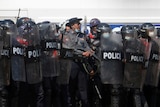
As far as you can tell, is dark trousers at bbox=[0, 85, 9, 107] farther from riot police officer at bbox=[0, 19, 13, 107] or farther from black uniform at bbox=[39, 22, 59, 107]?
black uniform at bbox=[39, 22, 59, 107]

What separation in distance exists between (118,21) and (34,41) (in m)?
2.80

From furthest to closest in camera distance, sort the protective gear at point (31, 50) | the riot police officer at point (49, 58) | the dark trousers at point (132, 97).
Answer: the riot police officer at point (49, 58), the dark trousers at point (132, 97), the protective gear at point (31, 50)

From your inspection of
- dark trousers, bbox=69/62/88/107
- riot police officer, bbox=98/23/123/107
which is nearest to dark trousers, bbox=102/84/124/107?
riot police officer, bbox=98/23/123/107

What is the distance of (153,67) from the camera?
4133 mm

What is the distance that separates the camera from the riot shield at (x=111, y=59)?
4.07m

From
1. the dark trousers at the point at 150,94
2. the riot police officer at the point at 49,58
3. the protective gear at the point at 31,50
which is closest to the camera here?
the protective gear at the point at 31,50

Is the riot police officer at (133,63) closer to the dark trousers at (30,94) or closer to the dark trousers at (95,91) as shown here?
the dark trousers at (95,91)

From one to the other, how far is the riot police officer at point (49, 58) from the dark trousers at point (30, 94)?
140mm

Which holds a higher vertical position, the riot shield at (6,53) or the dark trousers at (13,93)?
the riot shield at (6,53)

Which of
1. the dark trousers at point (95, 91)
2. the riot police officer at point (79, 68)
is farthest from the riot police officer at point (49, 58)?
the dark trousers at point (95, 91)

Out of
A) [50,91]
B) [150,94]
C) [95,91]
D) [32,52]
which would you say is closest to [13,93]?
[50,91]

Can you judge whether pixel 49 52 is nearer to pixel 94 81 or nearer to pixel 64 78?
pixel 64 78

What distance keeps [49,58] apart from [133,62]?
118 cm

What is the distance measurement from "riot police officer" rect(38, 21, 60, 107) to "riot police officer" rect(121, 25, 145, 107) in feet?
3.21
